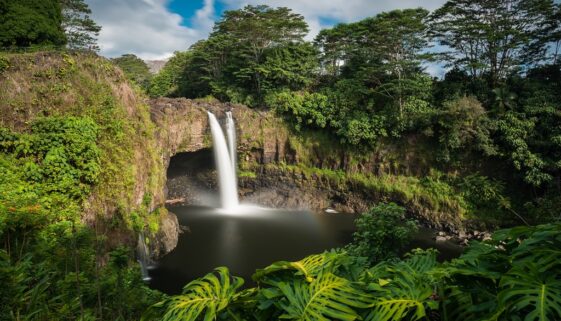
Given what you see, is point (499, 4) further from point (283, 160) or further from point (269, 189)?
point (269, 189)

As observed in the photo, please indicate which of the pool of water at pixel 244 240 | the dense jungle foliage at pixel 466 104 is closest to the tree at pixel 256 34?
the dense jungle foliage at pixel 466 104

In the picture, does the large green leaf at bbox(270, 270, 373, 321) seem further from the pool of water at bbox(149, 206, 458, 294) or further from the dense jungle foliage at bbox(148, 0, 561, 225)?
the dense jungle foliage at bbox(148, 0, 561, 225)

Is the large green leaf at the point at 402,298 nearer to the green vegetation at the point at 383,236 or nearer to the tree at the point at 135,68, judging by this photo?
the green vegetation at the point at 383,236

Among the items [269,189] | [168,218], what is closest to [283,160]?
[269,189]

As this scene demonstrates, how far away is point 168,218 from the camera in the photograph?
12.2 metres

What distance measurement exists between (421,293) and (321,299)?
49cm

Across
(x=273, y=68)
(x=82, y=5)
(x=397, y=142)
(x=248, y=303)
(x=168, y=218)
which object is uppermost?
(x=82, y=5)

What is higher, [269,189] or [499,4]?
[499,4]

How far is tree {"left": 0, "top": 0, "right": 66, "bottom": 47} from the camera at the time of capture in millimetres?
12164

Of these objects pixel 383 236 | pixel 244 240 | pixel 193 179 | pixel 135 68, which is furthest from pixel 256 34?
pixel 135 68

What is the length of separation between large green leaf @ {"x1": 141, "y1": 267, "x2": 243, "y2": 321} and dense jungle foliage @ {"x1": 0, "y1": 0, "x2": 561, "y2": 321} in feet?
Answer: 0.04

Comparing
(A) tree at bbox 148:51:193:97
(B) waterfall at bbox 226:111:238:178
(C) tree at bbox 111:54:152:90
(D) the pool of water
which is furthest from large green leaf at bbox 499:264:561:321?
(C) tree at bbox 111:54:152:90

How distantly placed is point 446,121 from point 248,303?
1741 centimetres

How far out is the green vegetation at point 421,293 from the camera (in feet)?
4.18
